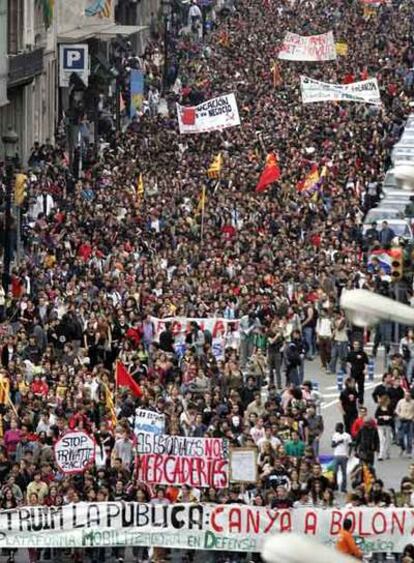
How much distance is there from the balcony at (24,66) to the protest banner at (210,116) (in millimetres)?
6107

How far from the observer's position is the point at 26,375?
2895 cm

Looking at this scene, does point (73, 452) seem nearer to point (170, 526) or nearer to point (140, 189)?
point (170, 526)

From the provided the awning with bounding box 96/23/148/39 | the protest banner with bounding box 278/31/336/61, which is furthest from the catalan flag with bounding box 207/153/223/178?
the awning with bounding box 96/23/148/39

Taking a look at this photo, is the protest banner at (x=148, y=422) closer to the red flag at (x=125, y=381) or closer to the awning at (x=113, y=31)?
the red flag at (x=125, y=381)

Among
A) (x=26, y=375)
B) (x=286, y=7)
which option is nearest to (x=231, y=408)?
(x=26, y=375)

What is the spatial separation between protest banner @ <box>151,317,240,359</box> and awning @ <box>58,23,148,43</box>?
30.0 metres

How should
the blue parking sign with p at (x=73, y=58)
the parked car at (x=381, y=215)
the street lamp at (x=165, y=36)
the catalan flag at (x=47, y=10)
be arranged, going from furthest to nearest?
the street lamp at (x=165, y=36), the catalan flag at (x=47, y=10), the blue parking sign with p at (x=73, y=58), the parked car at (x=381, y=215)

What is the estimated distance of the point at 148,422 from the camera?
25484 millimetres

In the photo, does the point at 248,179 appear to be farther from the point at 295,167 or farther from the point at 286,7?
the point at 286,7

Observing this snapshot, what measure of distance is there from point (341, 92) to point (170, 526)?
2969cm

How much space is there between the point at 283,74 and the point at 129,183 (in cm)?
1651

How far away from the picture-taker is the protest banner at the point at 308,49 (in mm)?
60188

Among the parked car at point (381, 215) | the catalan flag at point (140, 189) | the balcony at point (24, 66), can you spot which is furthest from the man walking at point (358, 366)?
the balcony at point (24, 66)

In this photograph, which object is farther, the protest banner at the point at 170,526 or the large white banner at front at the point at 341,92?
the large white banner at front at the point at 341,92
